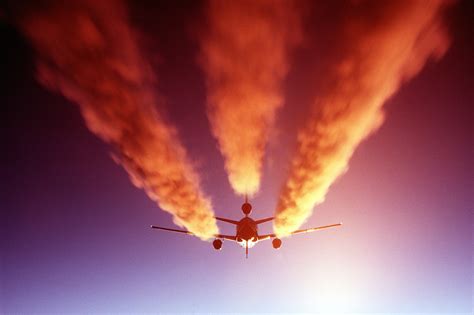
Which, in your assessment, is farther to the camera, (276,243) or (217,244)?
(217,244)

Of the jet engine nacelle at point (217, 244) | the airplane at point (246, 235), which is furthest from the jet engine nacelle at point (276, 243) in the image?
the jet engine nacelle at point (217, 244)

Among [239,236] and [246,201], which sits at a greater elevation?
[246,201]

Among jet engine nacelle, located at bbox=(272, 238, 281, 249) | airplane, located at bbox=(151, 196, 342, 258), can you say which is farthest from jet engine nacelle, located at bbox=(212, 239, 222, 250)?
jet engine nacelle, located at bbox=(272, 238, 281, 249)

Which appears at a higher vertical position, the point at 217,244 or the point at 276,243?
the point at 217,244

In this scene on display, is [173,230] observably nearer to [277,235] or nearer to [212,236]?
[212,236]

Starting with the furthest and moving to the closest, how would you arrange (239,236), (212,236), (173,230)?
1. (212,236)
2. (239,236)
3. (173,230)

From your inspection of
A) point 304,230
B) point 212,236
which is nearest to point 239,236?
point 212,236

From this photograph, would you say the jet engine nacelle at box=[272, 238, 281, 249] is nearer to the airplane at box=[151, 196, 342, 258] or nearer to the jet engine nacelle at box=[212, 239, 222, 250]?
the airplane at box=[151, 196, 342, 258]

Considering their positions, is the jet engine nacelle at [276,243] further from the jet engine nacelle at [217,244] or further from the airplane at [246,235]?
the jet engine nacelle at [217,244]

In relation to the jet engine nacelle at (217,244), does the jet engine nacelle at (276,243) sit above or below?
below

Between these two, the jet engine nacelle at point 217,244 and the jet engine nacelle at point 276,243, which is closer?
the jet engine nacelle at point 276,243

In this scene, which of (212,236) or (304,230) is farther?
(212,236)
